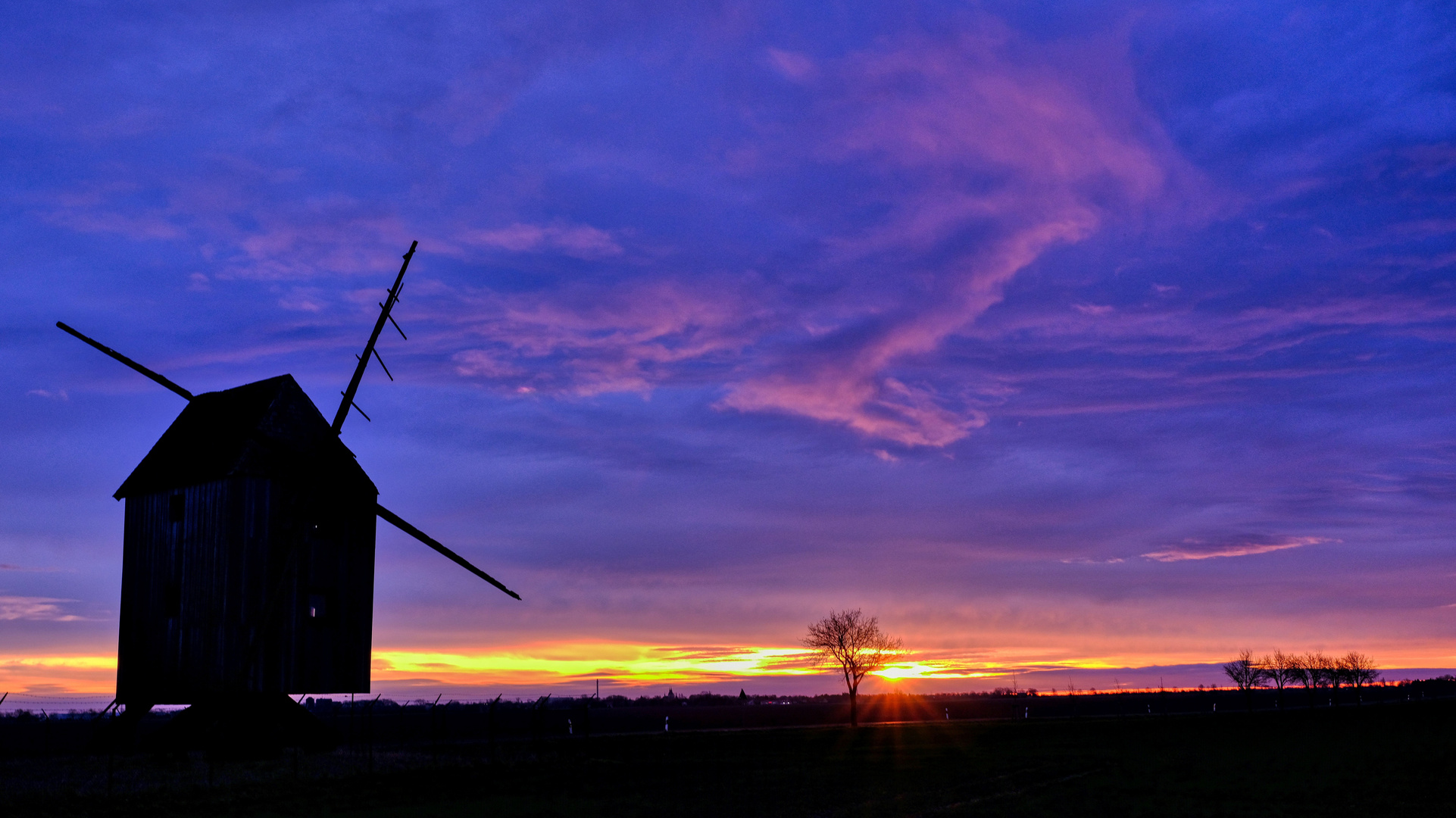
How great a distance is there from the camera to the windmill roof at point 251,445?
40.0 metres

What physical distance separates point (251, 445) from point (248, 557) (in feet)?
13.7

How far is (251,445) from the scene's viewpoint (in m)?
39.8

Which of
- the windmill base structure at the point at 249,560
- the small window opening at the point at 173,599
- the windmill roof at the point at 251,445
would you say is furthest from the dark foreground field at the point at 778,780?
the windmill roof at the point at 251,445

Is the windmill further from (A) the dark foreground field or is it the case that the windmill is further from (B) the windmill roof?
(A) the dark foreground field

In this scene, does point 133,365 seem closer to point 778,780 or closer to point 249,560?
point 249,560

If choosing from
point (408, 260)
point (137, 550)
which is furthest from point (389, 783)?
point (408, 260)

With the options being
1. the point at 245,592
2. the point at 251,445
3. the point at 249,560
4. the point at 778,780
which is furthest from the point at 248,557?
the point at 778,780

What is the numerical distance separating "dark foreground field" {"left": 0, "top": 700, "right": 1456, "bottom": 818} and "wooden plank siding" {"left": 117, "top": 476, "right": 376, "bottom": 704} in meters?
2.99

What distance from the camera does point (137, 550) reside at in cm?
4222

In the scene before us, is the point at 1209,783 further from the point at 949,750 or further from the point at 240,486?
the point at 240,486

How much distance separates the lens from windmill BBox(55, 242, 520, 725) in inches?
1517

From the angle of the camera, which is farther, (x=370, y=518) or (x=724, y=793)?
(x=370, y=518)

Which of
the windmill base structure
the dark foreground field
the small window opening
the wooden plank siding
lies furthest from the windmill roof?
the dark foreground field

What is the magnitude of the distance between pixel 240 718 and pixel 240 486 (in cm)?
828
